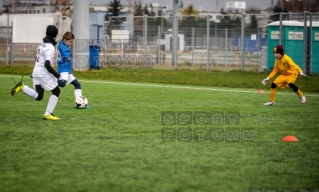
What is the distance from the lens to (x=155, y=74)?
2911 cm

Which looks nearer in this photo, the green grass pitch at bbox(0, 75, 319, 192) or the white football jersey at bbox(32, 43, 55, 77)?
the green grass pitch at bbox(0, 75, 319, 192)

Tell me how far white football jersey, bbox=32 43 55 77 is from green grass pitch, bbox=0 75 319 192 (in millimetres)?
952

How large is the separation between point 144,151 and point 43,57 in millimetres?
4365

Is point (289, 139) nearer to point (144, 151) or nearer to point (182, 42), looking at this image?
point (144, 151)

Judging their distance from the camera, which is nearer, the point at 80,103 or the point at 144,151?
the point at 144,151

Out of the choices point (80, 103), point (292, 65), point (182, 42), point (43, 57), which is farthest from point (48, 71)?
point (182, 42)

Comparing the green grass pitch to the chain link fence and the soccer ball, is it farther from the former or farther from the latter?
the chain link fence

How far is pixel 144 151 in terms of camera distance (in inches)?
354

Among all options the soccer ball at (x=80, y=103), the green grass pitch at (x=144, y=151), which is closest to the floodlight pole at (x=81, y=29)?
the green grass pitch at (x=144, y=151)

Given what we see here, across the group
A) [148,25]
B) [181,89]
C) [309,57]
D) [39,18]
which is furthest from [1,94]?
[39,18]

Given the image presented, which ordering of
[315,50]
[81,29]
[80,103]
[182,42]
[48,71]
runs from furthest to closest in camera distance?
[182,42]
[81,29]
[315,50]
[80,103]
[48,71]

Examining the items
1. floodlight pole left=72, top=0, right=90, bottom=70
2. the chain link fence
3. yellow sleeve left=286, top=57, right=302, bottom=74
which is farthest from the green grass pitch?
the chain link fence

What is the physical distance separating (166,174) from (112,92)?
1259 centimetres

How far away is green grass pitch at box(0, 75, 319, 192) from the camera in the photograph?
7.11 m
